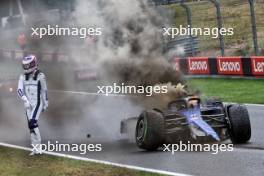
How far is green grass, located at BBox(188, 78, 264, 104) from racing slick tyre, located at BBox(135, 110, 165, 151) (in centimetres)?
769

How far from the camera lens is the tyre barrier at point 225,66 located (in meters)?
24.3

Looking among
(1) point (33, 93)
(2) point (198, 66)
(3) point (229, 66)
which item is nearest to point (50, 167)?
(1) point (33, 93)

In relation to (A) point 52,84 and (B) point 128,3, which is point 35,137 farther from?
(A) point 52,84

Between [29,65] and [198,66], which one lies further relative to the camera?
[198,66]

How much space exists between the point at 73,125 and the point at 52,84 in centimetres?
941

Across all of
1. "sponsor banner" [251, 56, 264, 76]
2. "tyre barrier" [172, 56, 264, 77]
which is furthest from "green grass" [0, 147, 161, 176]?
"sponsor banner" [251, 56, 264, 76]

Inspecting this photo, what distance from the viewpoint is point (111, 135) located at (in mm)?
14547

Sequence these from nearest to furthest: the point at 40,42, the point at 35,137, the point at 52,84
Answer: the point at 35,137
the point at 52,84
the point at 40,42

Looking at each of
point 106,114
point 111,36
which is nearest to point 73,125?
point 106,114

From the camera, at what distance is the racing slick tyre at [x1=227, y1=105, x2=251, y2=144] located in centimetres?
1198

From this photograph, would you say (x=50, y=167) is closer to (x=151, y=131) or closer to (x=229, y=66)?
(x=151, y=131)

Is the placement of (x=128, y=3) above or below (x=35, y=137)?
above

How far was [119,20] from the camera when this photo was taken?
14.0 meters

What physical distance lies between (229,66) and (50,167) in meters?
15.8
